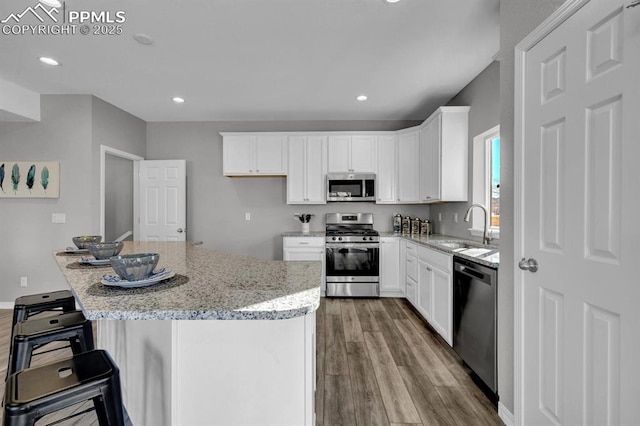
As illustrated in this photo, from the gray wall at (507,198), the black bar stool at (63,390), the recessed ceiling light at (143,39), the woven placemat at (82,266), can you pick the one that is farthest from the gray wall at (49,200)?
the gray wall at (507,198)

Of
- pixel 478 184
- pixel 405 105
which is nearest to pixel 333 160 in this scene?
pixel 405 105

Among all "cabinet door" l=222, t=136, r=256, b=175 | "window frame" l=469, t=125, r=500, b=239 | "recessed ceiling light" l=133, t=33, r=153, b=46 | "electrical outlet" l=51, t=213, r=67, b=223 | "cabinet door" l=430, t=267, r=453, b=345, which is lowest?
"cabinet door" l=430, t=267, r=453, b=345

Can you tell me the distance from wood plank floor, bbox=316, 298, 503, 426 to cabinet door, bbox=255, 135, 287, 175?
7.37 feet

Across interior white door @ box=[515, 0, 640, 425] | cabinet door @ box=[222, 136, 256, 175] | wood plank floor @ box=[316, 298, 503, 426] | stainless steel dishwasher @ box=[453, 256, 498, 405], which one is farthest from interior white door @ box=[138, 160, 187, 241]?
interior white door @ box=[515, 0, 640, 425]

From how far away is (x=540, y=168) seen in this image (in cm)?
145

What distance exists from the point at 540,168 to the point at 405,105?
9.34 feet

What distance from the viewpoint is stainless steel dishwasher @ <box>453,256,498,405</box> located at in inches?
73.2

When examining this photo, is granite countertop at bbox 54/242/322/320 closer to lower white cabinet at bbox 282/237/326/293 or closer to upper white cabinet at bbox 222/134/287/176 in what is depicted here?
lower white cabinet at bbox 282/237/326/293

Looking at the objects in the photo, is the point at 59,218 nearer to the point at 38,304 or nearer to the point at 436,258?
the point at 38,304

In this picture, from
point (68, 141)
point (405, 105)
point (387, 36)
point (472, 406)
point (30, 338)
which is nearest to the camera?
point (30, 338)

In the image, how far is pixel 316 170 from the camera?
14.4ft

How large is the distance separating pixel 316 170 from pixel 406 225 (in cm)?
158

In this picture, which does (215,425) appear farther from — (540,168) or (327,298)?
(327,298)

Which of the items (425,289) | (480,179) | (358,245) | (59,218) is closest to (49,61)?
(59,218)
